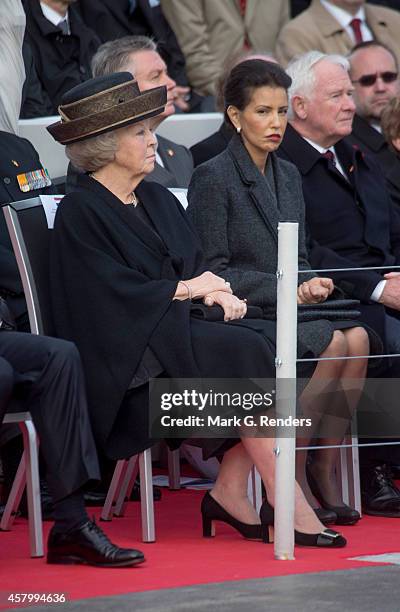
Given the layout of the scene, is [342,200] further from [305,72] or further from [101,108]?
[101,108]

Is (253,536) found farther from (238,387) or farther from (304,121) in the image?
(304,121)

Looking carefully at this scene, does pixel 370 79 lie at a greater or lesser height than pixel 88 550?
greater

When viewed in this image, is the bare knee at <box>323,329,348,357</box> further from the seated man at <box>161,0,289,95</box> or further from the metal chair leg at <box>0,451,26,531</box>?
the seated man at <box>161,0,289,95</box>

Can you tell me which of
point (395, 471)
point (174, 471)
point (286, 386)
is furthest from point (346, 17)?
point (286, 386)

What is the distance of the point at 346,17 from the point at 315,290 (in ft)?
13.2

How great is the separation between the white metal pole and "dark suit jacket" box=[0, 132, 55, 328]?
1.30 meters

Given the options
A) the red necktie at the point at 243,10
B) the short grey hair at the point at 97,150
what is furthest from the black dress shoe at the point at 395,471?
the red necktie at the point at 243,10

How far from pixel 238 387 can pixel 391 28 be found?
202 inches

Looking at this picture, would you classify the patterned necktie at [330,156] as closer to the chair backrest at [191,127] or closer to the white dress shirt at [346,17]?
the chair backrest at [191,127]

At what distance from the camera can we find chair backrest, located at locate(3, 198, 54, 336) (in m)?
5.42

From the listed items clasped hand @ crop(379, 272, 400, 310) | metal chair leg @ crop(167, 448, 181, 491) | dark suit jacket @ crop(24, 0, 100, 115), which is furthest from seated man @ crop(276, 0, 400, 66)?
metal chair leg @ crop(167, 448, 181, 491)

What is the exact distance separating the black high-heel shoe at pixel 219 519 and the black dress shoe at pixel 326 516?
39 cm

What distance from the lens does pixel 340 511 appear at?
580 cm

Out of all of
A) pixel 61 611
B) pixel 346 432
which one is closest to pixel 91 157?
pixel 346 432
